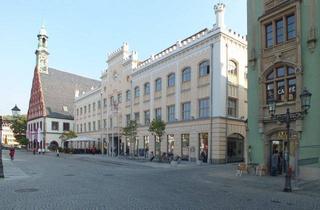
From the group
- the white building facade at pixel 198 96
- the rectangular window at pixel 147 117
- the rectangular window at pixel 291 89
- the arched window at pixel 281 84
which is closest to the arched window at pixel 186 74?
the white building facade at pixel 198 96


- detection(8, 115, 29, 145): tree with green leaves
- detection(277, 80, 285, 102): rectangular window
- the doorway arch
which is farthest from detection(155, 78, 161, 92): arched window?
detection(8, 115, 29, 145): tree with green leaves

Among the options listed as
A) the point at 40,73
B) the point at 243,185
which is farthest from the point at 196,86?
the point at 40,73

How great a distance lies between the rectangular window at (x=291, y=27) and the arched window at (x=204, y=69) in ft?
43.7

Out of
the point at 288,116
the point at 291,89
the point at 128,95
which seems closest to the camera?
the point at 288,116

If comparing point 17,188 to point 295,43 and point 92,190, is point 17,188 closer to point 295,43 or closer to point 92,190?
point 92,190

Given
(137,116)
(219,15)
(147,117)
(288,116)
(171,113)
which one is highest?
(219,15)

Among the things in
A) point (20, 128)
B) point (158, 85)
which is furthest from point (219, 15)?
point (20, 128)

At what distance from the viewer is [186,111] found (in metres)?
37.7

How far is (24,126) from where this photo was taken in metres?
101

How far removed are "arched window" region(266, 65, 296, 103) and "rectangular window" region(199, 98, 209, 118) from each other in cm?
1201

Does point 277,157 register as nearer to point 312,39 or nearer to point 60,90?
point 312,39

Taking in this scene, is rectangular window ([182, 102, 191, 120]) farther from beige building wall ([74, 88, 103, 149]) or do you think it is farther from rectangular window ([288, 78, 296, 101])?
beige building wall ([74, 88, 103, 149])

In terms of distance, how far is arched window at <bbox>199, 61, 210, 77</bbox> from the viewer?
A: 34.7 m

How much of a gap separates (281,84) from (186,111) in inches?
658
